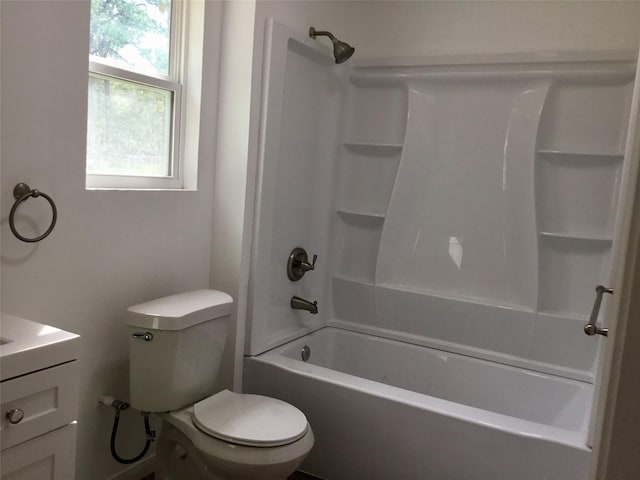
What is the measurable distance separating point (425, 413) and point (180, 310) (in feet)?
3.26

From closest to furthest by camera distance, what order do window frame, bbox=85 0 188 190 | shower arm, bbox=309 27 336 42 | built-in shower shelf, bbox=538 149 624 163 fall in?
window frame, bbox=85 0 188 190
built-in shower shelf, bbox=538 149 624 163
shower arm, bbox=309 27 336 42

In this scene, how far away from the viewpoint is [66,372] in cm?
138

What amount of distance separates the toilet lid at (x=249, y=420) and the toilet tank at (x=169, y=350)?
100 mm

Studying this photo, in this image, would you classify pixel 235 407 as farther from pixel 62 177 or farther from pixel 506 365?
pixel 506 365

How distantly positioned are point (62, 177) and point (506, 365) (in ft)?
6.94

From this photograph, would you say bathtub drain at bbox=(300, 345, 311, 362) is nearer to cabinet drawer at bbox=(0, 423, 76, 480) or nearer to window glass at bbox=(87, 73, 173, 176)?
window glass at bbox=(87, 73, 173, 176)

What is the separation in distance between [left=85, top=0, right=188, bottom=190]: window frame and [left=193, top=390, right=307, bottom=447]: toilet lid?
2.87 feet

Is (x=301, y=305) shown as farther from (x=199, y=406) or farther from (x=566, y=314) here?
(x=566, y=314)

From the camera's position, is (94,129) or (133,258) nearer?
(94,129)

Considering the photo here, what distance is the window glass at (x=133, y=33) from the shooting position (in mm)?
1979

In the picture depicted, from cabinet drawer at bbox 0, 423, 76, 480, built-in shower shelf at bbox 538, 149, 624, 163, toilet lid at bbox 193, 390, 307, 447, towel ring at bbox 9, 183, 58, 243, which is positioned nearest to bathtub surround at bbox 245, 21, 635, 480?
built-in shower shelf at bbox 538, 149, 624, 163

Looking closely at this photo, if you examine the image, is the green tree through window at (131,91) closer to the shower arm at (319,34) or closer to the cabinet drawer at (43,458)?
the shower arm at (319,34)

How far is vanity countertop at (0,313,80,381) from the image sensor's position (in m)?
1.26

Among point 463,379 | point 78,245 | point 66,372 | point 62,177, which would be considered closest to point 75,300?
point 78,245
